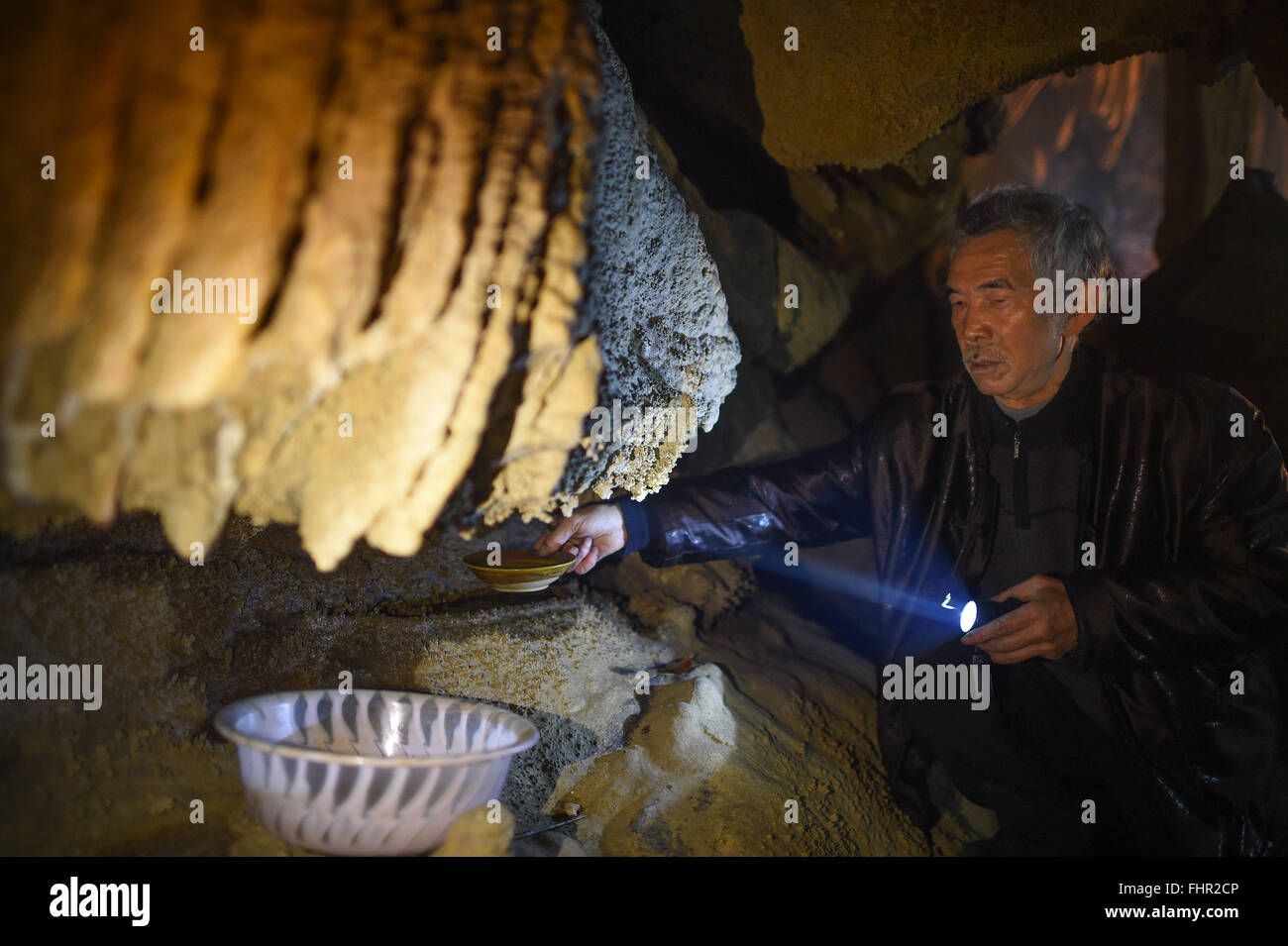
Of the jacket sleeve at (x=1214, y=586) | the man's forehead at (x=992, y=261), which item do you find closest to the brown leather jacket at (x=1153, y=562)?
the jacket sleeve at (x=1214, y=586)

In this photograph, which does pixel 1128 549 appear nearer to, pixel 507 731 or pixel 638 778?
pixel 638 778

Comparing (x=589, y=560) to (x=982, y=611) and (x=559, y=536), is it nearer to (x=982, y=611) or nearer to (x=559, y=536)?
(x=559, y=536)

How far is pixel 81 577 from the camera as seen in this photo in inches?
90.0

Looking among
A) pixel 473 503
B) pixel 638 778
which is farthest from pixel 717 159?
pixel 638 778

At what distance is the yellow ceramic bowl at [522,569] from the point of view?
2498mm

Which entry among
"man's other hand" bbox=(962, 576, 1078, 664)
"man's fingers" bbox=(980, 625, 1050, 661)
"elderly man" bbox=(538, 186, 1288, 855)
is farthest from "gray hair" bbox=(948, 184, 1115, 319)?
"man's fingers" bbox=(980, 625, 1050, 661)

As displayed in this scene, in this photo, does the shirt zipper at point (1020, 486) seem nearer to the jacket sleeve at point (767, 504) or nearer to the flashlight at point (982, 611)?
the flashlight at point (982, 611)

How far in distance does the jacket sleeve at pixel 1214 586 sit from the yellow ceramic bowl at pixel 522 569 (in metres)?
1.57

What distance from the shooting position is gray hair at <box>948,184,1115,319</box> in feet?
8.70

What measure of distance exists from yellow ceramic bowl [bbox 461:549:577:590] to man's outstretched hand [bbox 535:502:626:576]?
0.11 ft

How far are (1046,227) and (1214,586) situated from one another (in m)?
1.24

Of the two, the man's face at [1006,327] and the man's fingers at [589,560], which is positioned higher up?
the man's face at [1006,327]

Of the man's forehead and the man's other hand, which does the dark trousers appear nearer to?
the man's other hand
